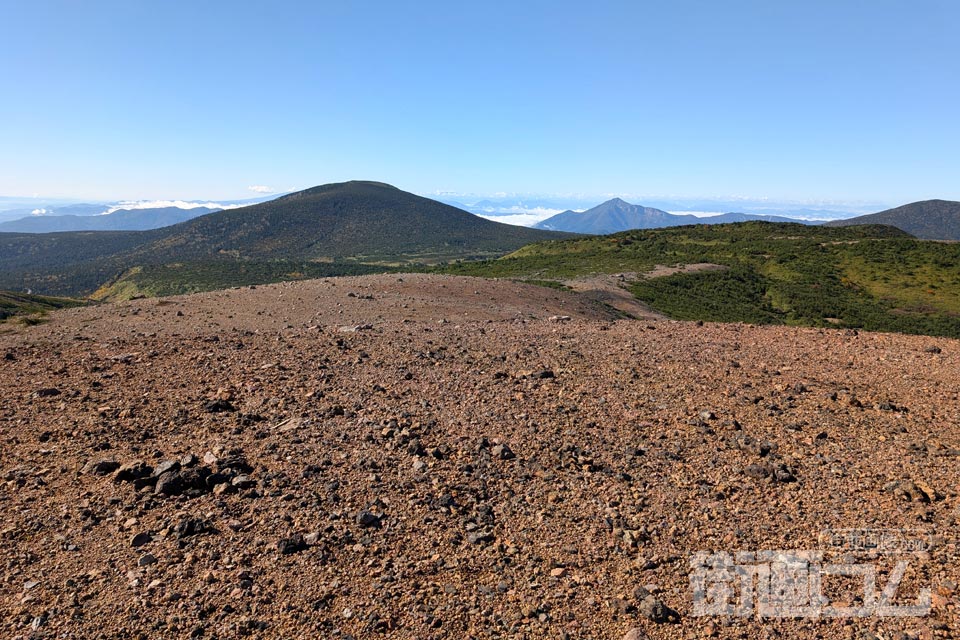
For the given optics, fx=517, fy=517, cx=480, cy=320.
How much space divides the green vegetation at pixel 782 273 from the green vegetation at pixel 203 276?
1272 inches

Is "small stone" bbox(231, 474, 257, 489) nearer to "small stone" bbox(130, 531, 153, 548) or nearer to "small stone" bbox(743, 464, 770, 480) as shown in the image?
"small stone" bbox(130, 531, 153, 548)

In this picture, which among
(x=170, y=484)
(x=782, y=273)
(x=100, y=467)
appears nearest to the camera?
(x=170, y=484)

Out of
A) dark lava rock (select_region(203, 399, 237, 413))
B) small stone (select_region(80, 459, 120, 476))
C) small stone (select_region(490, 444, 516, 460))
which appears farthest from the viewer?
dark lava rock (select_region(203, 399, 237, 413))

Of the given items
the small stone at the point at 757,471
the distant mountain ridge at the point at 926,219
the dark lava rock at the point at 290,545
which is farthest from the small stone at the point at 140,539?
the distant mountain ridge at the point at 926,219

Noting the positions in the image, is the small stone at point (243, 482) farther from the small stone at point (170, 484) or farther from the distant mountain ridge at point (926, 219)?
the distant mountain ridge at point (926, 219)

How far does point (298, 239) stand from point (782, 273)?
5180 inches

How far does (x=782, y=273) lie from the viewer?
149 feet

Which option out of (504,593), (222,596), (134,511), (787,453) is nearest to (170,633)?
(222,596)

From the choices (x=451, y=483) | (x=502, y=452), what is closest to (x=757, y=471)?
(x=502, y=452)

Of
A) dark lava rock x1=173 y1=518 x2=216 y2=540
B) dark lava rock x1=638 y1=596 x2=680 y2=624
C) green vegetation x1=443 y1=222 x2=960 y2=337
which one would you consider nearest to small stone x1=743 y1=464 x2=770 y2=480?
dark lava rock x1=638 y1=596 x2=680 y2=624

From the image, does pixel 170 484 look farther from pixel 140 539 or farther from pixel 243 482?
pixel 140 539

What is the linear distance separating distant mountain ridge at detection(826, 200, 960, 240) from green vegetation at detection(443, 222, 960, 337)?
147665 millimetres

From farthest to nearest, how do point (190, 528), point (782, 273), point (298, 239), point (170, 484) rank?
1. point (298, 239)
2. point (782, 273)
3. point (170, 484)
4. point (190, 528)

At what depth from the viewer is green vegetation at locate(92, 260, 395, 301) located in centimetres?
7273
